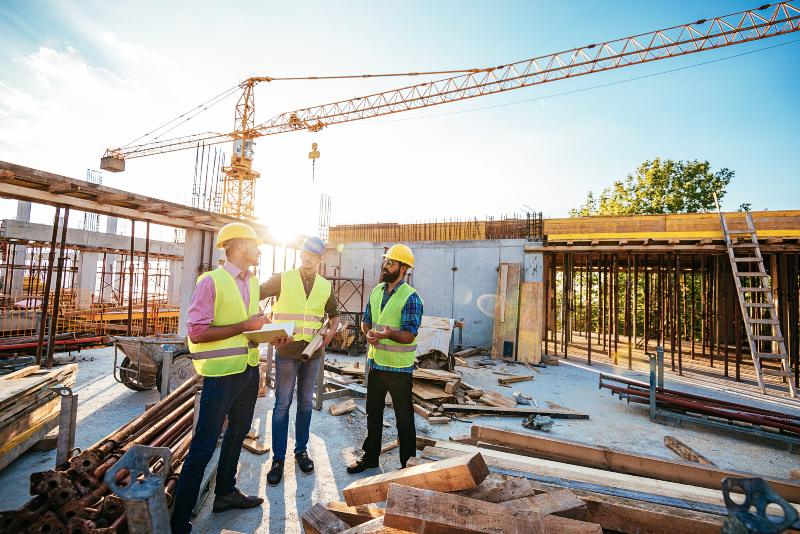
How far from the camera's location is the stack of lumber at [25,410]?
3.14 m

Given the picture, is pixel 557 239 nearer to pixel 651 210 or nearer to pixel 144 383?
pixel 144 383

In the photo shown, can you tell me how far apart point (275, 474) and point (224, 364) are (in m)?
1.44

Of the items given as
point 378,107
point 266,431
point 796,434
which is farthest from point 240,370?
point 378,107

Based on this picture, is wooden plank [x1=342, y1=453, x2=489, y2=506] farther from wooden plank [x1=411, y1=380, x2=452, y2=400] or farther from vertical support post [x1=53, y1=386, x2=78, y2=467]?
wooden plank [x1=411, y1=380, x2=452, y2=400]

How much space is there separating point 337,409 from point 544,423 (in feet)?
9.85

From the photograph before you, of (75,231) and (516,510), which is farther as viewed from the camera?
(75,231)

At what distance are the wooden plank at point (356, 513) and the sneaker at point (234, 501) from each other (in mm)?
896

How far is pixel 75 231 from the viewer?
53.4 ft

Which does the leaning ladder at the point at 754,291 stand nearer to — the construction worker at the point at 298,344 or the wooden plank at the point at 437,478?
the wooden plank at the point at 437,478

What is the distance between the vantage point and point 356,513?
91.7 inches

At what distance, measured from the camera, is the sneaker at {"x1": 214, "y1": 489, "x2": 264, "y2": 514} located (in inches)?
111

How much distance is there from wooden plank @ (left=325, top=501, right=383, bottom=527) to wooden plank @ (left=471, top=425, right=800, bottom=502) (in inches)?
64.2

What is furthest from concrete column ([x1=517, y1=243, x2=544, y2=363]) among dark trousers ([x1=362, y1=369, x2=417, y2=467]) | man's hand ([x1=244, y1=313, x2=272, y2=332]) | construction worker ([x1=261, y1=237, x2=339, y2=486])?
man's hand ([x1=244, y1=313, x2=272, y2=332])

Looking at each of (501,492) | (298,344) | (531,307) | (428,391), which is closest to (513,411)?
(428,391)
